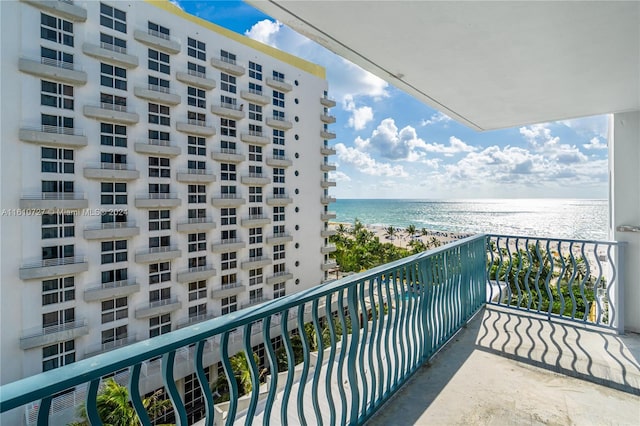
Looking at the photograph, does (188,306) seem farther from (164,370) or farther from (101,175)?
(164,370)

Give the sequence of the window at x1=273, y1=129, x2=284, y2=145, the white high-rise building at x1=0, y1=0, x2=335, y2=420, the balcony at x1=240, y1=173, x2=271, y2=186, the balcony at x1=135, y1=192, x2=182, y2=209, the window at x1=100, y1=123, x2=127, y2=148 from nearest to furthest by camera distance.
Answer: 1. the white high-rise building at x1=0, y1=0, x2=335, y2=420
2. the window at x1=100, y1=123, x2=127, y2=148
3. the balcony at x1=135, y1=192, x2=182, y2=209
4. the balcony at x1=240, y1=173, x2=271, y2=186
5. the window at x1=273, y1=129, x2=284, y2=145

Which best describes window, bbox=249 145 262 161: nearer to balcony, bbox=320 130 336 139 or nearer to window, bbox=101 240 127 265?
balcony, bbox=320 130 336 139

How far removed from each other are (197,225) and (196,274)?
2.67m

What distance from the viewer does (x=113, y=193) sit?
47.3 ft

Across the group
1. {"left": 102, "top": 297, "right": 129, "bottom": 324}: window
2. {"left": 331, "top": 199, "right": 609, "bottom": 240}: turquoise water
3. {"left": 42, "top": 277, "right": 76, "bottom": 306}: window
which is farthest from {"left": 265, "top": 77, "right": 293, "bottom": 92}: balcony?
{"left": 331, "top": 199, "right": 609, "bottom": 240}: turquoise water

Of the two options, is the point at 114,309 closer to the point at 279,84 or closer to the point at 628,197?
the point at 279,84

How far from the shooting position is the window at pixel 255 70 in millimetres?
19422

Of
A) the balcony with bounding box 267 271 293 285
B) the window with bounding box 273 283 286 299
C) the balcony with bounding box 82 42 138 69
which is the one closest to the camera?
the balcony with bounding box 82 42 138 69

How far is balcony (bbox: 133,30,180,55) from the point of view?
15.0 m

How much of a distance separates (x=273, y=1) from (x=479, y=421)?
2.48m

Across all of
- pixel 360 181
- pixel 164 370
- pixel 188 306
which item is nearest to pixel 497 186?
pixel 360 181

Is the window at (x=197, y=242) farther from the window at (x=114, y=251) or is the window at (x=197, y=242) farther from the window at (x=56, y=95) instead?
the window at (x=56, y=95)

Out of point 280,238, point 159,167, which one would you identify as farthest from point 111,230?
point 280,238

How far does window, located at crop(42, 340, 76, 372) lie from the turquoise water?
117ft
